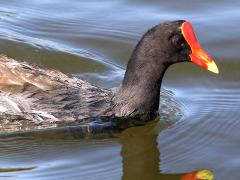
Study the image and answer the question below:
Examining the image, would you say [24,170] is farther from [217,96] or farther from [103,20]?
[103,20]

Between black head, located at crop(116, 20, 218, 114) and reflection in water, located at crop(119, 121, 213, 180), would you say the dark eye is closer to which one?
black head, located at crop(116, 20, 218, 114)

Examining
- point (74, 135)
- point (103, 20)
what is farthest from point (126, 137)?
point (103, 20)

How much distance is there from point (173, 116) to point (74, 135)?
1158mm

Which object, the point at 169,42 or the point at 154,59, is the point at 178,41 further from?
the point at 154,59

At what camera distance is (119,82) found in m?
8.91

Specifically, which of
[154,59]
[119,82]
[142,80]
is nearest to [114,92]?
[142,80]

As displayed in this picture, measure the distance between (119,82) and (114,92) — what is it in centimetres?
110

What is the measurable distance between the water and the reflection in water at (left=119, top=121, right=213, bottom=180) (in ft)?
0.03

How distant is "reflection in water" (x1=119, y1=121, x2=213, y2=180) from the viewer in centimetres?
670

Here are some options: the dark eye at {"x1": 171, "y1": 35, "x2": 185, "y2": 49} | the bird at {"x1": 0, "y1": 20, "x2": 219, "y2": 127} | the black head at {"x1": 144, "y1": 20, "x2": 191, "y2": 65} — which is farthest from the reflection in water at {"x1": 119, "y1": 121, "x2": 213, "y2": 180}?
the dark eye at {"x1": 171, "y1": 35, "x2": 185, "y2": 49}

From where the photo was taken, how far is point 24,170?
6656mm

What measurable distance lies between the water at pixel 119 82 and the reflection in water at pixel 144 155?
0.03ft

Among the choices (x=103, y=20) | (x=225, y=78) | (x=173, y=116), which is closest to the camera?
(x=173, y=116)

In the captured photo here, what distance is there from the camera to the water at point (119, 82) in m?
6.85
